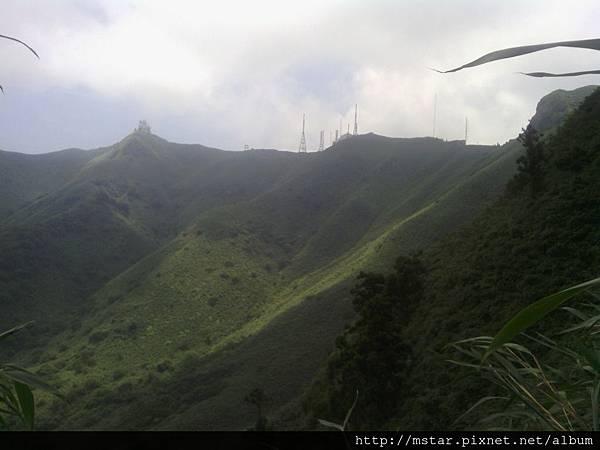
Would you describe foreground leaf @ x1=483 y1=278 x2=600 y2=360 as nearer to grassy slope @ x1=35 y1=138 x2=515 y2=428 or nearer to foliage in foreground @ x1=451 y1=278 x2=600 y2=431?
foliage in foreground @ x1=451 y1=278 x2=600 y2=431

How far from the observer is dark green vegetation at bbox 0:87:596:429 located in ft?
102

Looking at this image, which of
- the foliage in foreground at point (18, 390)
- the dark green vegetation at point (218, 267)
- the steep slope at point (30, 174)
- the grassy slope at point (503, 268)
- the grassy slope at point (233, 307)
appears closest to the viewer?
the foliage in foreground at point (18, 390)

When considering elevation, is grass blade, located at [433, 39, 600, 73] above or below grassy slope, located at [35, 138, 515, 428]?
above

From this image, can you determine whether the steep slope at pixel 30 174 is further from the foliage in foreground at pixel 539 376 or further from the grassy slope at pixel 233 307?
the foliage in foreground at pixel 539 376

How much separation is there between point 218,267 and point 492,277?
4271 cm

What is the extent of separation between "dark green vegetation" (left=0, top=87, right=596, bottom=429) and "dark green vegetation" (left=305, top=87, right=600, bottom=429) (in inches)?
8.6

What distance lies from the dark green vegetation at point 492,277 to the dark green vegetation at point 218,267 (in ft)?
0.72

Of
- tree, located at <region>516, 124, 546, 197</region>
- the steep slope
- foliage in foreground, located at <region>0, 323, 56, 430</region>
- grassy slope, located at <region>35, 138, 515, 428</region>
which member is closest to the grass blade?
foliage in foreground, located at <region>0, 323, 56, 430</region>

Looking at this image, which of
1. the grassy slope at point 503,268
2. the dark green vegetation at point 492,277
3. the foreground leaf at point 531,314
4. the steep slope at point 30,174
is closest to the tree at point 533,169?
the dark green vegetation at point 492,277

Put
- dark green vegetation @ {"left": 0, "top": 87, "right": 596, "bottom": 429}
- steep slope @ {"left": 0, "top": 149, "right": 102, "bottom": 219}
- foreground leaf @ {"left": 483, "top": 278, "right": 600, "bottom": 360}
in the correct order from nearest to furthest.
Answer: foreground leaf @ {"left": 483, "top": 278, "right": 600, "bottom": 360} → dark green vegetation @ {"left": 0, "top": 87, "right": 596, "bottom": 429} → steep slope @ {"left": 0, "top": 149, "right": 102, "bottom": 219}

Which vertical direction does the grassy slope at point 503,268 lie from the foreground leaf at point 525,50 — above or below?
below

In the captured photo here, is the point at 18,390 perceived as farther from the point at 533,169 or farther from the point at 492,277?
the point at 533,169

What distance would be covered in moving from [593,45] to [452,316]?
1817 cm

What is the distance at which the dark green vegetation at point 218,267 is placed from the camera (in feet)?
102
